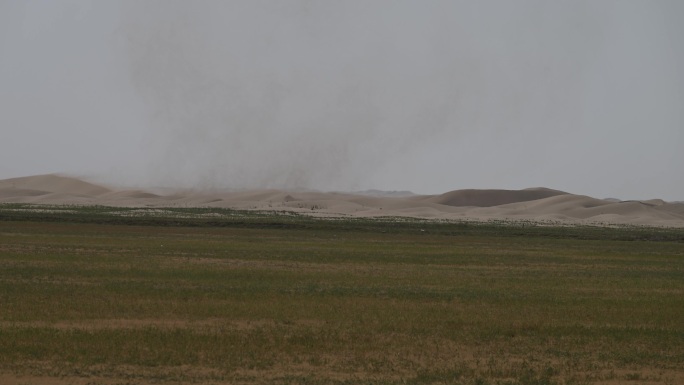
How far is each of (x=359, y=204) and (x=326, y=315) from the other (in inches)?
4128

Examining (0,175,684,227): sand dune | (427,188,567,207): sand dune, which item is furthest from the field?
(427,188,567,207): sand dune

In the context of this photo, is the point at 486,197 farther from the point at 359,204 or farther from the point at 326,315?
the point at 326,315

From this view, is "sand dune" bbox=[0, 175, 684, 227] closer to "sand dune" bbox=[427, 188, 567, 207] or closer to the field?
"sand dune" bbox=[427, 188, 567, 207]

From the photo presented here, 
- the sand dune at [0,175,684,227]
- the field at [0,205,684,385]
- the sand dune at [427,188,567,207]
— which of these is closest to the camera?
the field at [0,205,684,385]

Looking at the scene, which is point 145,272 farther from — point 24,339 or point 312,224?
point 312,224

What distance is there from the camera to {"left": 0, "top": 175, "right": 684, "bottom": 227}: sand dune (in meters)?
106

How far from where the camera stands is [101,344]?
1900 centimetres

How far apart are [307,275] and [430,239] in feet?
79.3

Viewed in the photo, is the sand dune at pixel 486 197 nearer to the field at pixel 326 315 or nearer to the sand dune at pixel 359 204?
the sand dune at pixel 359 204

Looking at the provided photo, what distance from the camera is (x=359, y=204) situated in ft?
422

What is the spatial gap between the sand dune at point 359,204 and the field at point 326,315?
5837 centimetres

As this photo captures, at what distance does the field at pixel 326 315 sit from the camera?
17.5m

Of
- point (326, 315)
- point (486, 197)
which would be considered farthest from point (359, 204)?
point (326, 315)

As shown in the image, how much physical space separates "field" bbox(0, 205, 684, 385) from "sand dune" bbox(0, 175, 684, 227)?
192ft
